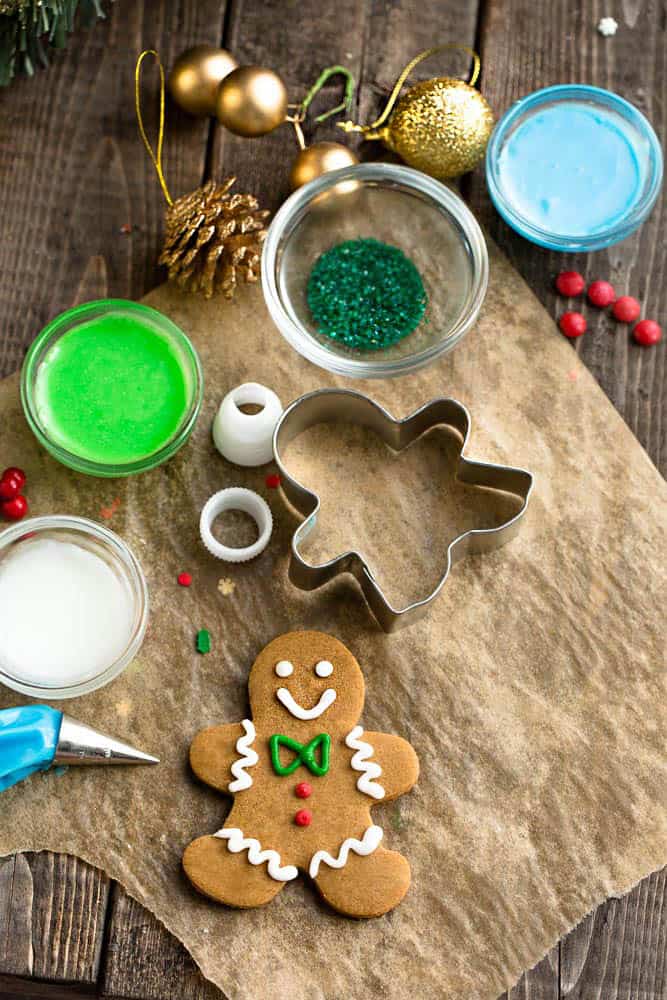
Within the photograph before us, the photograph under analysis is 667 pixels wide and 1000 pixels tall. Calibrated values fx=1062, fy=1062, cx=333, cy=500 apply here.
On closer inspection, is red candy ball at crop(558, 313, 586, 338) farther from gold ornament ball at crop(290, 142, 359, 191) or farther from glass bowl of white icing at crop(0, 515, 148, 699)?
glass bowl of white icing at crop(0, 515, 148, 699)

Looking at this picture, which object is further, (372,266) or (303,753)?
(372,266)

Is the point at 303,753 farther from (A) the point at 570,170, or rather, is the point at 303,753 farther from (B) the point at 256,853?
(A) the point at 570,170

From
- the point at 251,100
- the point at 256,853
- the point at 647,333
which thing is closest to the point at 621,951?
the point at 256,853

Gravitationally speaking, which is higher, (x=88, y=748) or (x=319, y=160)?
(x=319, y=160)

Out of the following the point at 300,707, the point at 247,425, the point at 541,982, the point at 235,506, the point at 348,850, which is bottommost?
the point at 541,982

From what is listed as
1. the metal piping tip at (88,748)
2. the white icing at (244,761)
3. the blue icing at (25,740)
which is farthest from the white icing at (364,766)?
the blue icing at (25,740)

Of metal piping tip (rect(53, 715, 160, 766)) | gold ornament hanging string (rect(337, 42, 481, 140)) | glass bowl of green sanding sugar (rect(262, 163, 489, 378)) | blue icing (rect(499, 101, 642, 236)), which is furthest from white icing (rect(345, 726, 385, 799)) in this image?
gold ornament hanging string (rect(337, 42, 481, 140))
